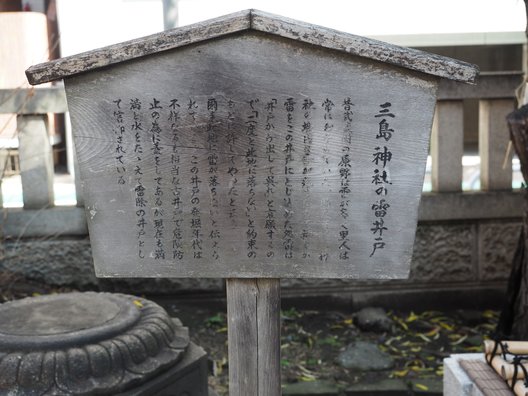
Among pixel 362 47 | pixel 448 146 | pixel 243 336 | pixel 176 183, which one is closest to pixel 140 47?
pixel 176 183

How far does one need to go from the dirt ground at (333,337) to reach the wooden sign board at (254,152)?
2184mm

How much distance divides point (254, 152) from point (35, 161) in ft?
11.1

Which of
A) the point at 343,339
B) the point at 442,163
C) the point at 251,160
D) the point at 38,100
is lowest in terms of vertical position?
the point at 343,339

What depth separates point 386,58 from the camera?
244 centimetres

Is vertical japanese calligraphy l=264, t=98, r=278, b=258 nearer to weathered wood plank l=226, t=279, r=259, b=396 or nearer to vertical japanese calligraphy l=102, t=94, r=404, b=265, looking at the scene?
vertical japanese calligraphy l=102, t=94, r=404, b=265

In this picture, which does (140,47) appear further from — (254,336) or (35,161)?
(35,161)

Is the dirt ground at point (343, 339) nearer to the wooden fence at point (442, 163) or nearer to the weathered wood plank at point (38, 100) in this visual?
the wooden fence at point (442, 163)

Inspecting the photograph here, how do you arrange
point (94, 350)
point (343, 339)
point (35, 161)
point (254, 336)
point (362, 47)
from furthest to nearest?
1. point (35, 161)
2. point (343, 339)
3. point (94, 350)
4. point (254, 336)
5. point (362, 47)

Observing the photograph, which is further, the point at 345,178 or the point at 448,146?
the point at 448,146

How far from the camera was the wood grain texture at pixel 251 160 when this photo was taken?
8.19 ft

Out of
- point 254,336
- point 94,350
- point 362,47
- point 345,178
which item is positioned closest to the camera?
point 362,47

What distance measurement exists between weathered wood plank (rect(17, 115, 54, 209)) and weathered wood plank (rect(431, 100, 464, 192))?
3.20 metres

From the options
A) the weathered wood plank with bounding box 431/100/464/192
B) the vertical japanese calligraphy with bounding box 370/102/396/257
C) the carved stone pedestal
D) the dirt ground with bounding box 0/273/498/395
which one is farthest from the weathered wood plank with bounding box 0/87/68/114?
the vertical japanese calligraphy with bounding box 370/102/396/257

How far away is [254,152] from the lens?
2572 millimetres
